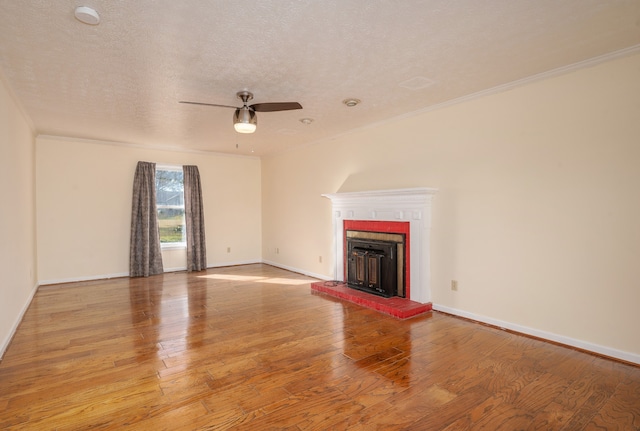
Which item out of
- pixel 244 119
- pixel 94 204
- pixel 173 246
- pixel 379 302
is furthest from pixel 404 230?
pixel 94 204

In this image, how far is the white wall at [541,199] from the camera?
8.84 ft

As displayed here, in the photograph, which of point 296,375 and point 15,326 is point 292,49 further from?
point 15,326

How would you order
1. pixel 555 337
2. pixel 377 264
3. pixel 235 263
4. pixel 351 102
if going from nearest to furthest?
1. pixel 555 337
2. pixel 351 102
3. pixel 377 264
4. pixel 235 263

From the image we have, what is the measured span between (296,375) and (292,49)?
2476 millimetres

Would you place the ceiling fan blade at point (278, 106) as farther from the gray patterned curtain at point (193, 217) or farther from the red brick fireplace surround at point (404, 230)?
the gray patterned curtain at point (193, 217)

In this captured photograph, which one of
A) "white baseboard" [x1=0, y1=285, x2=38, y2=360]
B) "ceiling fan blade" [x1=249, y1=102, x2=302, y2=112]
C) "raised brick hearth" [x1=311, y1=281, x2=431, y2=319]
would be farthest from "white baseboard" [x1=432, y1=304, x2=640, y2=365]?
"white baseboard" [x1=0, y1=285, x2=38, y2=360]

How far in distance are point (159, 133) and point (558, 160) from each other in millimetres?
5253

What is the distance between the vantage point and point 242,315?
3.95 metres

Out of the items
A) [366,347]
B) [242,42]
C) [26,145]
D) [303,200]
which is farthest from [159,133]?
[366,347]

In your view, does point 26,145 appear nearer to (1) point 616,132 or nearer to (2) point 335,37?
(2) point 335,37

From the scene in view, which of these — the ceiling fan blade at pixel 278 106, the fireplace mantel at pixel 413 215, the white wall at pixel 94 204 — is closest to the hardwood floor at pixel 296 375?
the fireplace mantel at pixel 413 215

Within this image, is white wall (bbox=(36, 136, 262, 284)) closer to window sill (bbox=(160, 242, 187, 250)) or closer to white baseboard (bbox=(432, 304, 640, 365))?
window sill (bbox=(160, 242, 187, 250))

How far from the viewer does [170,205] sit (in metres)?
6.78

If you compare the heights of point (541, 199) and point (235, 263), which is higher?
point (541, 199)
